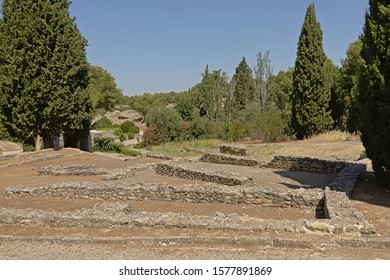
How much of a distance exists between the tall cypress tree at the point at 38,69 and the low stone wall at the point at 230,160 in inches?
445

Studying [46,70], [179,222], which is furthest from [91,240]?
[46,70]

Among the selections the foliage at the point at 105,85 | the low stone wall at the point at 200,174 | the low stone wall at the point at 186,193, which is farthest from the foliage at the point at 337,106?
the foliage at the point at 105,85

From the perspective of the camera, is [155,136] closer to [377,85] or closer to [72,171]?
[72,171]

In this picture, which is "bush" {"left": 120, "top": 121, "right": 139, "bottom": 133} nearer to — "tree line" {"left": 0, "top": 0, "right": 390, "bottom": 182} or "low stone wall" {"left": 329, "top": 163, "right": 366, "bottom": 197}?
"tree line" {"left": 0, "top": 0, "right": 390, "bottom": 182}

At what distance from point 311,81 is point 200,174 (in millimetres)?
17834

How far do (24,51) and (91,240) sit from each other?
21104 mm

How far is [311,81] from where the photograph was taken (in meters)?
28.4

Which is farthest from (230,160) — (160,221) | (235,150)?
(160,221)

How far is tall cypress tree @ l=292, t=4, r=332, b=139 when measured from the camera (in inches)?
1108

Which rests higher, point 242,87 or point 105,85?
point 105,85

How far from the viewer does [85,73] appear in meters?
27.5

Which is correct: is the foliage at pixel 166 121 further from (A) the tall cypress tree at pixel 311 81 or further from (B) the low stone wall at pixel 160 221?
(B) the low stone wall at pixel 160 221

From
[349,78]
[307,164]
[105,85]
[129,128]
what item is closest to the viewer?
[307,164]

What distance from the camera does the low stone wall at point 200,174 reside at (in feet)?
43.5
